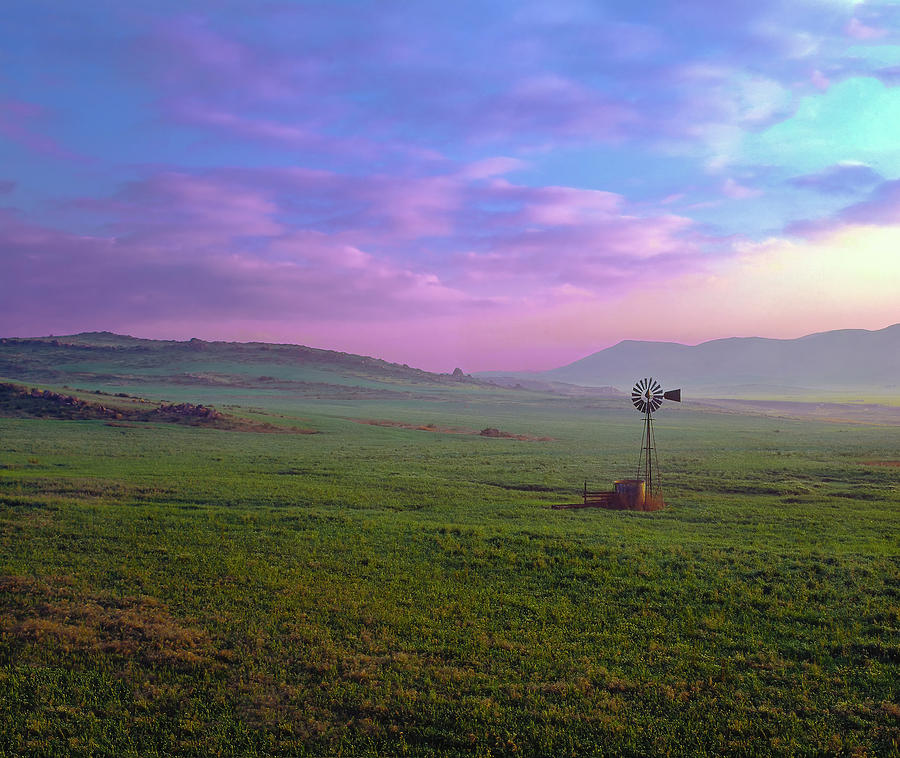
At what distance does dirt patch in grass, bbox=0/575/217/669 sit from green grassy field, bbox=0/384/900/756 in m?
0.06

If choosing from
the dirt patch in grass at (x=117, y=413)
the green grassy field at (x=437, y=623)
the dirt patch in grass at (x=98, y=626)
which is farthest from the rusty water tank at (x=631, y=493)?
the dirt patch in grass at (x=117, y=413)

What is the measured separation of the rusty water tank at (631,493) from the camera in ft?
94.1

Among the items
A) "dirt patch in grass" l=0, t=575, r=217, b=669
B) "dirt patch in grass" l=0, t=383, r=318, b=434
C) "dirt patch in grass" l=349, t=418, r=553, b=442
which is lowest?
"dirt patch in grass" l=349, t=418, r=553, b=442

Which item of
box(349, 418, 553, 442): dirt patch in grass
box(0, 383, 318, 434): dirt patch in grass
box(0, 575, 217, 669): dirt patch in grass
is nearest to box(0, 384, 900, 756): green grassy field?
box(0, 575, 217, 669): dirt patch in grass

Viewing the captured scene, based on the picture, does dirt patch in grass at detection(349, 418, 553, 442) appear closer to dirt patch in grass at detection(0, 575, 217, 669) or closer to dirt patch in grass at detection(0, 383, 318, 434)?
dirt patch in grass at detection(0, 383, 318, 434)

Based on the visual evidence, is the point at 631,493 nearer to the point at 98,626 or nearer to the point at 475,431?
the point at 98,626

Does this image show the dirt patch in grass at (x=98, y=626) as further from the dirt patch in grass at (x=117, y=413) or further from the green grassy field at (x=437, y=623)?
the dirt patch in grass at (x=117, y=413)

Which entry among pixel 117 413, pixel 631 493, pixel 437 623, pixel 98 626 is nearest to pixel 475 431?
pixel 117 413

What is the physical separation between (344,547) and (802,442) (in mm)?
61809

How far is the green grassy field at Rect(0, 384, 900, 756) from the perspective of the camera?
9.84 meters

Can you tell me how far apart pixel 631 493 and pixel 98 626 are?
23026 mm

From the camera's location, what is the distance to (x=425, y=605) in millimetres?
14883

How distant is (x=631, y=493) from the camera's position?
28922mm

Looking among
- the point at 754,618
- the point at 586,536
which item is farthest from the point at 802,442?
the point at 754,618
